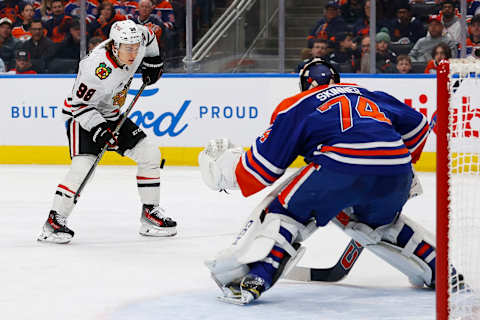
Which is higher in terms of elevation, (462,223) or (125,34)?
(125,34)

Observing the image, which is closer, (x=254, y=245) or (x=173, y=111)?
(x=254, y=245)

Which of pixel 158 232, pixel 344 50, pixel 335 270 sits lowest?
pixel 158 232

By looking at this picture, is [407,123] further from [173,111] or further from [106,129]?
[173,111]

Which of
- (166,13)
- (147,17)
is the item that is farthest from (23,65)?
(166,13)

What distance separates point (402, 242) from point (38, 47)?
18.2 feet

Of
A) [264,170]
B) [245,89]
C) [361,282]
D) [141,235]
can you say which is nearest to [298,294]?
[361,282]

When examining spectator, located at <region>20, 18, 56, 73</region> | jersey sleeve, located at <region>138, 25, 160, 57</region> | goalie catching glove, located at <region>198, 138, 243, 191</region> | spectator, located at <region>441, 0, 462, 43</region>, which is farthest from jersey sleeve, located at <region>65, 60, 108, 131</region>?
spectator, located at <region>441, 0, 462, 43</region>

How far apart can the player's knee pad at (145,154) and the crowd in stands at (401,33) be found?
10.5ft

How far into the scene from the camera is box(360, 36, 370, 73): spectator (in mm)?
7422

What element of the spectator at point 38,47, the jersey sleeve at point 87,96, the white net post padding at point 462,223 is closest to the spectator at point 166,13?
the spectator at point 38,47

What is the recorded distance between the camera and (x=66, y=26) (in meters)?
7.98

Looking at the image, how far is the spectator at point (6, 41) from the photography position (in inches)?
317

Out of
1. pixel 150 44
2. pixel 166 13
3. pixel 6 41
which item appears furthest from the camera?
pixel 6 41

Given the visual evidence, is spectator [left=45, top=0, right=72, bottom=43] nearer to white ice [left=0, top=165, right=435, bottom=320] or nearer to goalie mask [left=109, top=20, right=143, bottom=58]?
white ice [left=0, top=165, right=435, bottom=320]
